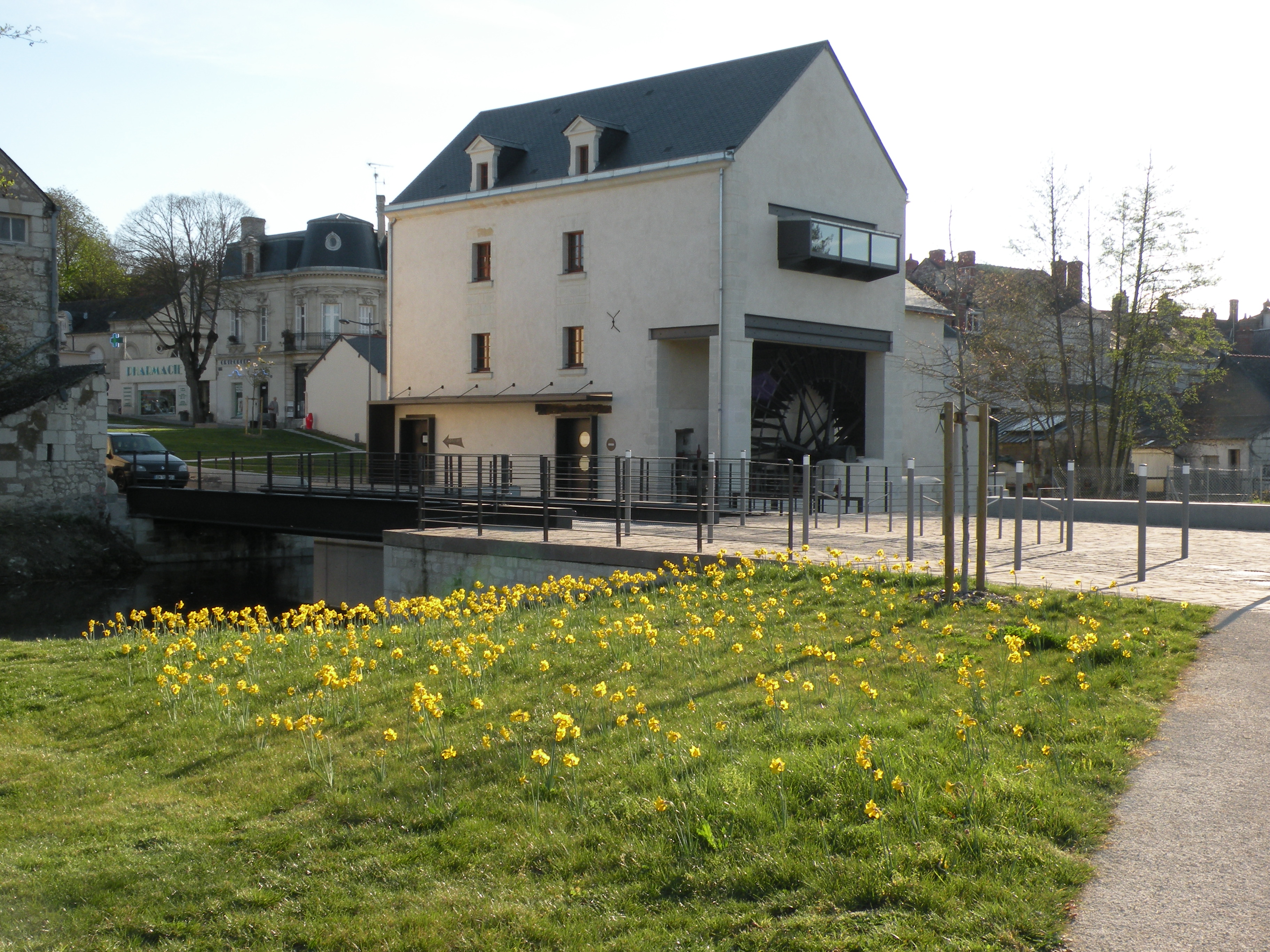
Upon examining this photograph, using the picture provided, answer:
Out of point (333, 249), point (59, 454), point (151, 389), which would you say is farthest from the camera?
point (151, 389)

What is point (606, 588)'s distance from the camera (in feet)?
39.5

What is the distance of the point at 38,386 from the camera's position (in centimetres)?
2988

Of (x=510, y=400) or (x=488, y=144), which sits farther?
(x=488, y=144)

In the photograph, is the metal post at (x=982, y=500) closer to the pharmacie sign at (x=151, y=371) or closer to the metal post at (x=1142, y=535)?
the metal post at (x=1142, y=535)

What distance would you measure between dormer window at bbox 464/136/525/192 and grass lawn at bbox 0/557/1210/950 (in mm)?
26549

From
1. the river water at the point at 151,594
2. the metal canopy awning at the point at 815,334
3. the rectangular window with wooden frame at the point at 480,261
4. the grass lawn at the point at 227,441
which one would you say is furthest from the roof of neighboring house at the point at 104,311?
the metal canopy awning at the point at 815,334

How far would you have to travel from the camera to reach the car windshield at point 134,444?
32875mm

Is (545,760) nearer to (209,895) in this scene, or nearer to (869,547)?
(209,895)

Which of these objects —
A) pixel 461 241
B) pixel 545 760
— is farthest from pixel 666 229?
pixel 545 760

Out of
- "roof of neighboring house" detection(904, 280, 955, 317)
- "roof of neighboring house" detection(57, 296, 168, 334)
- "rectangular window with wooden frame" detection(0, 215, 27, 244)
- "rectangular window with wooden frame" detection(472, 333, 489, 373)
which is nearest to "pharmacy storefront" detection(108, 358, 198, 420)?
"roof of neighboring house" detection(57, 296, 168, 334)

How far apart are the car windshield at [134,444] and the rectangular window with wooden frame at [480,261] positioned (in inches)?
414

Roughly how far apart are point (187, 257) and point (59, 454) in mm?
33257

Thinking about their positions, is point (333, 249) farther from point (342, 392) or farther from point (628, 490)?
point (628, 490)

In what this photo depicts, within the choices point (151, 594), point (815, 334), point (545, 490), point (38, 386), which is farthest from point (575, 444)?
point (545, 490)
